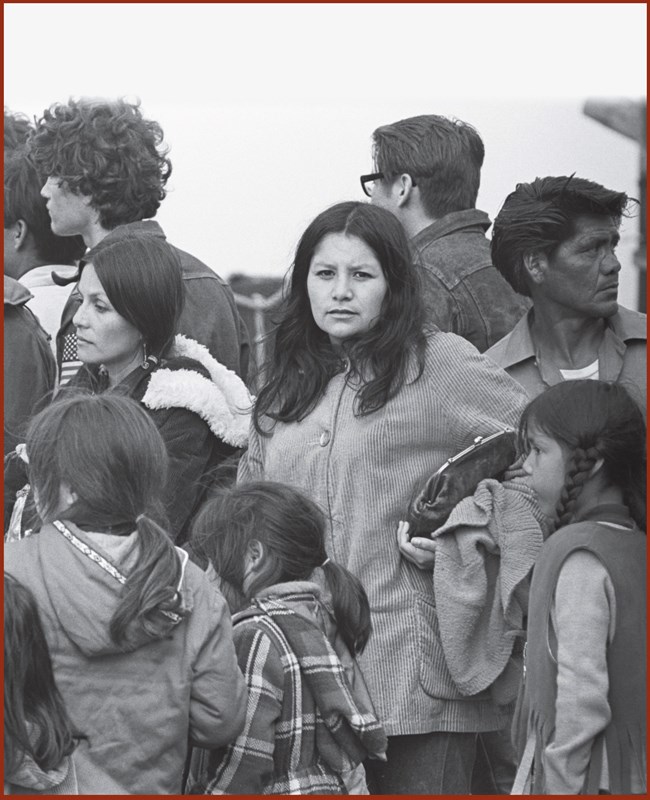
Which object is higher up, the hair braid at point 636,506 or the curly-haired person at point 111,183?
the curly-haired person at point 111,183

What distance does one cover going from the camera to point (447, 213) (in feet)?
15.0

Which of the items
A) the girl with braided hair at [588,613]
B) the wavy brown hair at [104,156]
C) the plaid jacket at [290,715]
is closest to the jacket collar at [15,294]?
the wavy brown hair at [104,156]

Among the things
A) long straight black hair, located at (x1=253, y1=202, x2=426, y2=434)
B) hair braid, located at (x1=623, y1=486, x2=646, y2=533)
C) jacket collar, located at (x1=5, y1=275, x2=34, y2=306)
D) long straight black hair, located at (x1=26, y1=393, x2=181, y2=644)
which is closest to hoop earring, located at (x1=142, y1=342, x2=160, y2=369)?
long straight black hair, located at (x1=253, y1=202, x2=426, y2=434)

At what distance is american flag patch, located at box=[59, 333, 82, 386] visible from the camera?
14.3ft

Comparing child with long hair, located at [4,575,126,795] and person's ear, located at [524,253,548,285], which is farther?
person's ear, located at [524,253,548,285]

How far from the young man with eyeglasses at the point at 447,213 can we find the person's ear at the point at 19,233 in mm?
1148

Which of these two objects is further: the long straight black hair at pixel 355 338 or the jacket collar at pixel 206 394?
the jacket collar at pixel 206 394

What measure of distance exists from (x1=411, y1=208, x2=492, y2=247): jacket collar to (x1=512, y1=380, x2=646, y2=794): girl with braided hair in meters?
1.27

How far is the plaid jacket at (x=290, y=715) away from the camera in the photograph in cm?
319

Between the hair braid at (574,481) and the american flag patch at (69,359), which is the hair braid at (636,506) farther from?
the american flag patch at (69,359)

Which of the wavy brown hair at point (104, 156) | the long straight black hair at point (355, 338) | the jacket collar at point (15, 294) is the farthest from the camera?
the wavy brown hair at point (104, 156)

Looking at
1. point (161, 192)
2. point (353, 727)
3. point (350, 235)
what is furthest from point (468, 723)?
point (161, 192)

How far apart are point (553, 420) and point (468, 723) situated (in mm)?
754

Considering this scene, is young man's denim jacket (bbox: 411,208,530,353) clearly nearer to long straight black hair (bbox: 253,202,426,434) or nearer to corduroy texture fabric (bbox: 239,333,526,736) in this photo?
long straight black hair (bbox: 253,202,426,434)
